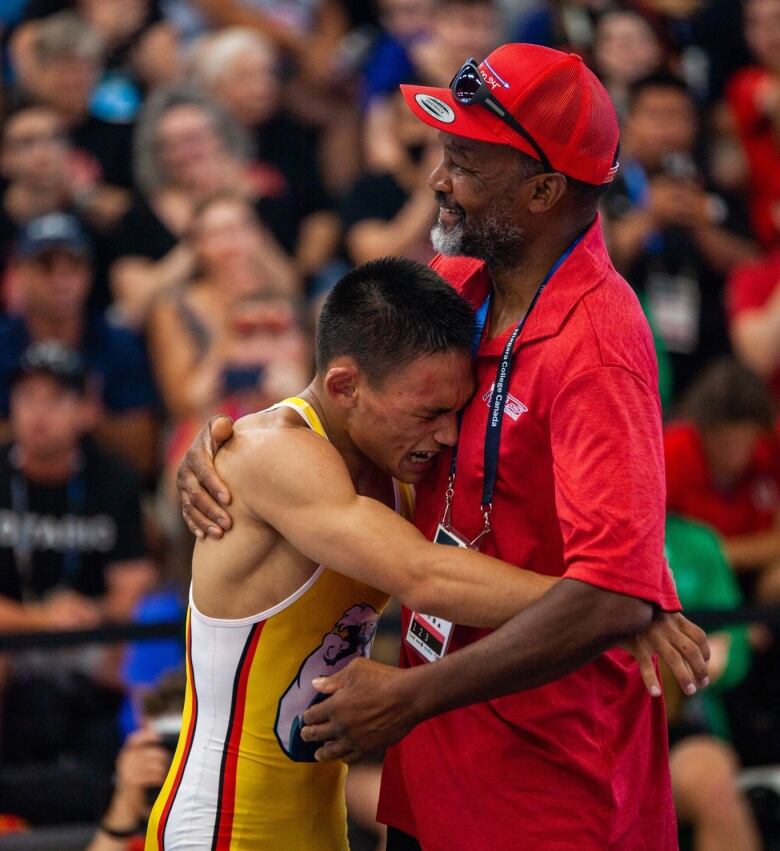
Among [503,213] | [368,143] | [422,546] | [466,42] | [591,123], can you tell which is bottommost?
[368,143]

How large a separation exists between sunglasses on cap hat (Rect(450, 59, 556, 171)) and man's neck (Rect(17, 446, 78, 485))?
2.89m

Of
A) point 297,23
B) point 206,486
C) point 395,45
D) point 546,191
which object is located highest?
point 546,191

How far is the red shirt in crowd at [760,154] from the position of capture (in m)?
6.78

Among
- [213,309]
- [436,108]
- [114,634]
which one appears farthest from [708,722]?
[436,108]

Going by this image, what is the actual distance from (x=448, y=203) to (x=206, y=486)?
691 mm

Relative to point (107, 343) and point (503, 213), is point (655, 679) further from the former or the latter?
point (107, 343)

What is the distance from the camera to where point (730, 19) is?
730 cm

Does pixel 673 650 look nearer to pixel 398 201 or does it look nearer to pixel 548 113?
pixel 548 113

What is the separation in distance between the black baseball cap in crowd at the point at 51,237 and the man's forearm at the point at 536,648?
349 centimetres

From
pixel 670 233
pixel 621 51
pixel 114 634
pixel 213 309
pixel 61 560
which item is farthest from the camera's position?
pixel 621 51

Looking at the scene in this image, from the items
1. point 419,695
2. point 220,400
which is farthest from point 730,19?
point 419,695

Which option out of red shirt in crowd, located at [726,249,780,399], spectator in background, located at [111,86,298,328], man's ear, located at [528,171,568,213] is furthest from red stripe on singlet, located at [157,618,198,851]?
red shirt in crowd, located at [726,249,780,399]

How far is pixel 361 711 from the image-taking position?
2543 mm

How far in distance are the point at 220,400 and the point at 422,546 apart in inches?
116
